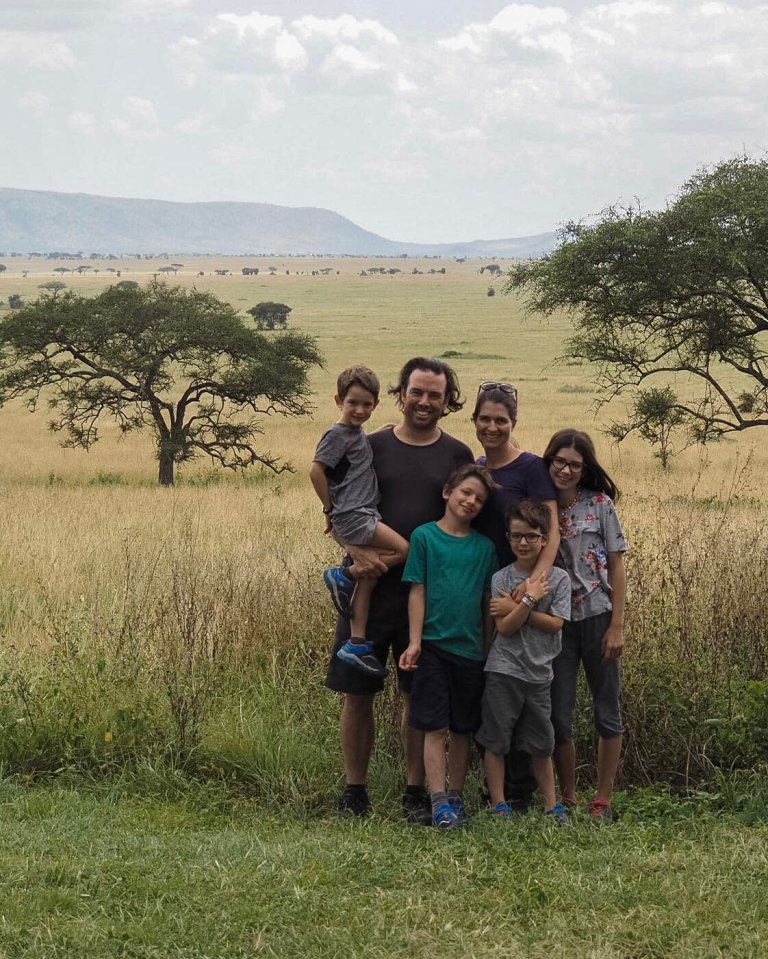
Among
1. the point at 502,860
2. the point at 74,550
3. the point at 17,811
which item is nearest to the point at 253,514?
the point at 74,550

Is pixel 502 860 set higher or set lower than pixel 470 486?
lower

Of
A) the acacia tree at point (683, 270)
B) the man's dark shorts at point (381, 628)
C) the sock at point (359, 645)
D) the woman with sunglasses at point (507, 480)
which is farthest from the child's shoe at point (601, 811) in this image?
the acacia tree at point (683, 270)

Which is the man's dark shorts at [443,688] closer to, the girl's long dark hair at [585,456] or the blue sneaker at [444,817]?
the blue sneaker at [444,817]

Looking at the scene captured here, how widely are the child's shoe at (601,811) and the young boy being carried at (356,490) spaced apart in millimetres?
1143

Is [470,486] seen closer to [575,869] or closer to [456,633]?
[456,633]

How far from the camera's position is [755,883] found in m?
4.60

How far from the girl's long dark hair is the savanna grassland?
120 centimetres

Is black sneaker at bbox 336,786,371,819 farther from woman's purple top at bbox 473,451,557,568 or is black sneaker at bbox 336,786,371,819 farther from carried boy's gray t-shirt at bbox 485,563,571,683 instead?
woman's purple top at bbox 473,451,557,568

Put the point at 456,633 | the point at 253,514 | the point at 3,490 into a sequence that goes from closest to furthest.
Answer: the point at 456,633
the point at 253,514
the point at 3,490

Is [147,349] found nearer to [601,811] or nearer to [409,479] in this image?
[409,479]

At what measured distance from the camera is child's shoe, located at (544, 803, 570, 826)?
533 cm

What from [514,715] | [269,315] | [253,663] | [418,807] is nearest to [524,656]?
[514,715]

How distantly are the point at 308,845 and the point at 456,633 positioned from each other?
1.14 meters

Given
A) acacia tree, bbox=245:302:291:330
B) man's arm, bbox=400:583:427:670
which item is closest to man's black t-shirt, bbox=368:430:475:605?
man's arm, bbox=400:583:427:670
